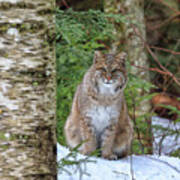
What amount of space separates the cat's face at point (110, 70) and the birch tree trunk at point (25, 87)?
1755 mm

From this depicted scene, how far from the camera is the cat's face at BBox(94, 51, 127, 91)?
3.53 meters

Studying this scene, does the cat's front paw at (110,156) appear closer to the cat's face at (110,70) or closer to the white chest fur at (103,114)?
the white chest fur at (103,114)

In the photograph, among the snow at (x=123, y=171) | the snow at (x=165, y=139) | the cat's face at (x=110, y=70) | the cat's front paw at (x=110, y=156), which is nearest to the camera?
the snow at (x=123, y=171)

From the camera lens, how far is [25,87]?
5.65 ft

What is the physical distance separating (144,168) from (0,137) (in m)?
1.79

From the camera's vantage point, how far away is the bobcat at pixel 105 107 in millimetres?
3576

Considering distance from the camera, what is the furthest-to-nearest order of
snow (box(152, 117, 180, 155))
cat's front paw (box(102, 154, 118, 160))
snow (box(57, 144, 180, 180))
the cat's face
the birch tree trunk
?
snow (box(152, 117, 180, 155)) < cat's front paw (box(102, 154, 118, 160)) < the cat's face < snow (box(57, 144, 180, 180)) < the birch tree trunk

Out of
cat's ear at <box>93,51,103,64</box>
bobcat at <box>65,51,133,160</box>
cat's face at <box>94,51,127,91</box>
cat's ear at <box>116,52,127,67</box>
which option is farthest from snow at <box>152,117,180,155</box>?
cat's ear at <box>93,51,103,64</box>

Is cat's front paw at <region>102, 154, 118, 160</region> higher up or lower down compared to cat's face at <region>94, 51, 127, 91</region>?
lower down

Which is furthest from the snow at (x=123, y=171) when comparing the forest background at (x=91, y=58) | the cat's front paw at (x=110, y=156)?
the forest background at (x=91, y=58)

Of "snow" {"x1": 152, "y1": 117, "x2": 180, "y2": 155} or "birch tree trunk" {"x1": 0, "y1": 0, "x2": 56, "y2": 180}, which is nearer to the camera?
"birch tree trunk" {"x1": 0, "y1": 0, "x2": 56, "y2": 180}

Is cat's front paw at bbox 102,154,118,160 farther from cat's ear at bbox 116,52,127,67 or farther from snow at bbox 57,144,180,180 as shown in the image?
cat's ear at bbox 116,52,127,67

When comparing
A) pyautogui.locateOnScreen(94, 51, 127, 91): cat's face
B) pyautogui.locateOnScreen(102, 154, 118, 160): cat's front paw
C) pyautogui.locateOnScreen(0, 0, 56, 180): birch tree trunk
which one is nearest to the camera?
pyautogui.locateOnScreen(0, 0, 56, 180): birch tree trunk

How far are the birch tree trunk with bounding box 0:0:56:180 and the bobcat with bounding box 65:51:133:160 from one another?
1787 mm
